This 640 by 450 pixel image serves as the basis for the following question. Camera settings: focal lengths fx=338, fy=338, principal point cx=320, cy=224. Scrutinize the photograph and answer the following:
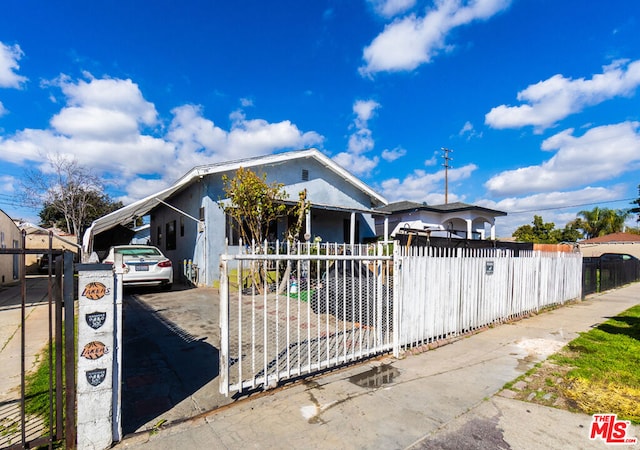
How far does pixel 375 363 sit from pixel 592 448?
240 cm

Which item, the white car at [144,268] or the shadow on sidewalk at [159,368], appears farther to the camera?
the white car at [144,268]

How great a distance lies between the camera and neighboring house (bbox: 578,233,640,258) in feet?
89.7

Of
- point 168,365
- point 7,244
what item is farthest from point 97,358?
point 7,244

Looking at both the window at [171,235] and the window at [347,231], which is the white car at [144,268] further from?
the window at [347,231]

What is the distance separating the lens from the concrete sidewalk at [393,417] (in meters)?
2.79

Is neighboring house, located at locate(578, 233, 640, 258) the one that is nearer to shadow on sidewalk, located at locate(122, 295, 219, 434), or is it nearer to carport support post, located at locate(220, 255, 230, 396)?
shadow on sidewalk, located at locate(122, 295, 219, 434)

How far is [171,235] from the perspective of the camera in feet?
53.3

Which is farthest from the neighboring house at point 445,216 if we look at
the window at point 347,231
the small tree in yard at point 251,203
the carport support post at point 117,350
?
the carport support post at point 117,350

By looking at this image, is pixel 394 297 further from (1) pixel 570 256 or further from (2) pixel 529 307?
(1) pixel 570 256

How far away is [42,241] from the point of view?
77.6 feet

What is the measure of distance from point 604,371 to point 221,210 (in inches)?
428

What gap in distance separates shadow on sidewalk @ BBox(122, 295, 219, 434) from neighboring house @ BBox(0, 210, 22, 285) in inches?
452

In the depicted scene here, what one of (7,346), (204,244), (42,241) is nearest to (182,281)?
(204,244)

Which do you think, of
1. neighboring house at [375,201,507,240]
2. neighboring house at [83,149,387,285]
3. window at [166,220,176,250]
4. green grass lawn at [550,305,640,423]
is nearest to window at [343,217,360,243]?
neighboring house at [83,149,387,285]
